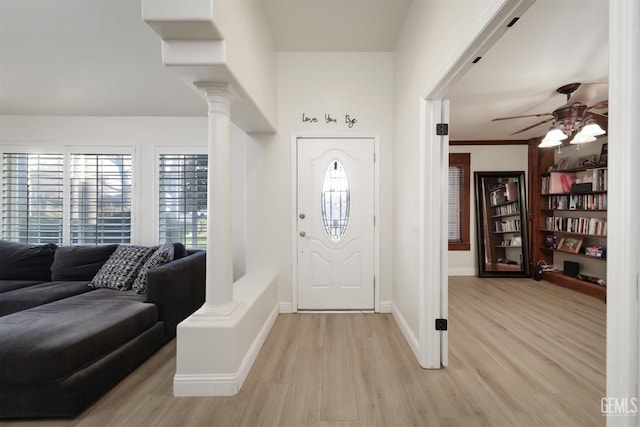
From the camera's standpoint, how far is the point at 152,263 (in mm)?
2814

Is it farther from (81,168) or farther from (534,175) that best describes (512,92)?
(81,168)

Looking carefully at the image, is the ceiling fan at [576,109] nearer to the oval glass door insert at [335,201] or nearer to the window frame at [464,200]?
the window frame at [464,200]

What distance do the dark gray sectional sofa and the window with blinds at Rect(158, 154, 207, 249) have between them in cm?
61

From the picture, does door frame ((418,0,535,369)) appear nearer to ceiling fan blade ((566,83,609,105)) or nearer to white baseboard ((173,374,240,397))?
white baseboard ((173,374,240,397))

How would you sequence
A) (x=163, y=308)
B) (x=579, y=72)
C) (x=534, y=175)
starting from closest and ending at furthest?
1. (x=163, y=308)
2. (x=579, y=72)
3. (x=534, y=175)

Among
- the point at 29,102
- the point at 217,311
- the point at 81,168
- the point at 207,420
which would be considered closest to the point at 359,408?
the point at 207,420

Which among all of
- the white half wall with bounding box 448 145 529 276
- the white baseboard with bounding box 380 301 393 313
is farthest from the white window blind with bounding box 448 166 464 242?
the white baseboard with bounding box 380 301 393 313

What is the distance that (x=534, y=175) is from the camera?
4969 mm

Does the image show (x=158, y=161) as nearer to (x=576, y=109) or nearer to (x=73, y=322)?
(x=73, y=322)

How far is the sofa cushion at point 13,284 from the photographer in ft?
9.28

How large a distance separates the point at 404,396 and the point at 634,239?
5.10 ft

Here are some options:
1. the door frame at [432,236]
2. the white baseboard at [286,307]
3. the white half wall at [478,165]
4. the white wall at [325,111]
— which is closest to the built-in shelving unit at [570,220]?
the white half wall at [478,165]
